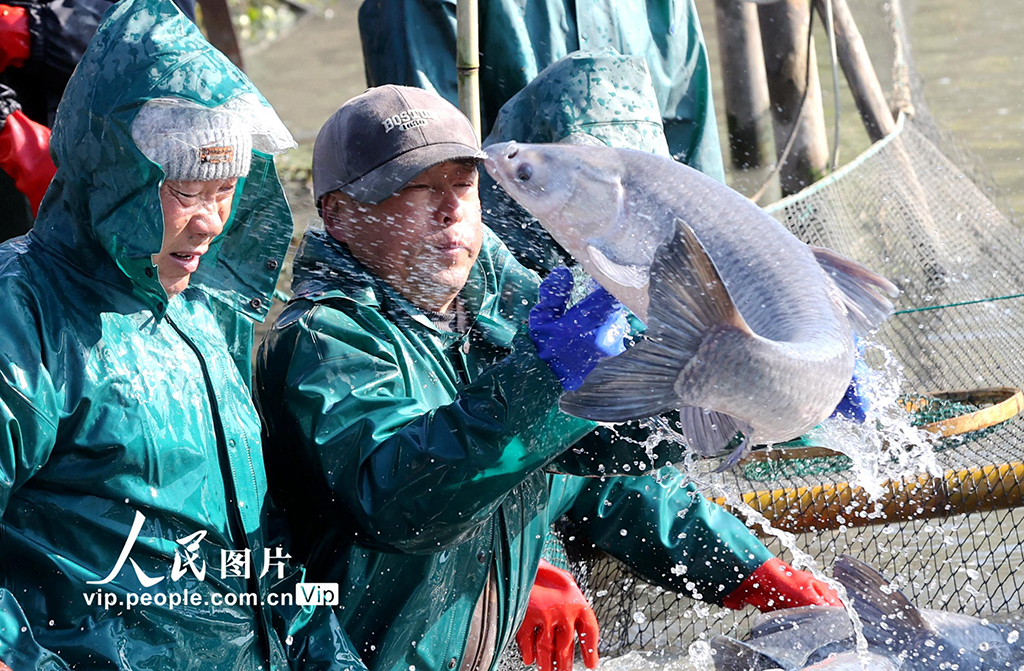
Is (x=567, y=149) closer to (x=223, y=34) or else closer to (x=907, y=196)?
(x=907, y=196)

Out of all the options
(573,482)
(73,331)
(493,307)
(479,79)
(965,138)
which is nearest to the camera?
(73,331)

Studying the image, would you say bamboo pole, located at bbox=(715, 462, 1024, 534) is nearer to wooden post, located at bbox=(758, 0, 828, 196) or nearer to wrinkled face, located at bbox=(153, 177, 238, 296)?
wrinkled face, located at bbox=(153, 177, 238, 296)

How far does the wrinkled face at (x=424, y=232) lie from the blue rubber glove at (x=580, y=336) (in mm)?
419

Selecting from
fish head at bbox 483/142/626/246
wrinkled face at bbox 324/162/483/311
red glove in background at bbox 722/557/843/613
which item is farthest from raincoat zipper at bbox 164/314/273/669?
red glove in background at bbox 722/557/843/613

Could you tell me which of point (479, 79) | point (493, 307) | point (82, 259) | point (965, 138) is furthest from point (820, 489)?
point (965, 138)

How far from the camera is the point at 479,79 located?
4.61m

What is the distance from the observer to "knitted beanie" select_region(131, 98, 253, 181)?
248 cm

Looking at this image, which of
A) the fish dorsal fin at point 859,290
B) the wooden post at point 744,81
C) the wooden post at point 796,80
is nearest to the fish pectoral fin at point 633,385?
the fish dorsal fin at point 859,290

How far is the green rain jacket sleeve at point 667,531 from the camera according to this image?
357 centimetres

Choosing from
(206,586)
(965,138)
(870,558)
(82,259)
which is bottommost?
(965,138)

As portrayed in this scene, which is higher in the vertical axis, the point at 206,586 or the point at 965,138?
the point at 206,586

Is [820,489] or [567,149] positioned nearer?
[567,149]

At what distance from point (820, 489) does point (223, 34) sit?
443 cm

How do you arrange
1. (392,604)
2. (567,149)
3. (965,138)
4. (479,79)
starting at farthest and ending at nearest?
1. (965,138)
2. (479,79)
3. (392,604)
4. (567,149)
